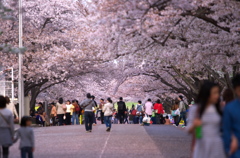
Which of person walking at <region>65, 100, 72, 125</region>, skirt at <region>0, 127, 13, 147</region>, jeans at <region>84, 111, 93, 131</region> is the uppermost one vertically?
person walking at <region>65, 100, 72, 125</region>

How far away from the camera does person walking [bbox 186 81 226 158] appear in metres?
7.74

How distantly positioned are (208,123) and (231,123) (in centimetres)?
44

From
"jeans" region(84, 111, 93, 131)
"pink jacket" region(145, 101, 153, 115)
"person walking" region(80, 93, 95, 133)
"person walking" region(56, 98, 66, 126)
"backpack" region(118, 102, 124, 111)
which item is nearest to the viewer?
"person walking" region(80, 93, 95, 133)

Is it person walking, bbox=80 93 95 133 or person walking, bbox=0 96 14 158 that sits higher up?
person walking, bbox=80 93 95 133

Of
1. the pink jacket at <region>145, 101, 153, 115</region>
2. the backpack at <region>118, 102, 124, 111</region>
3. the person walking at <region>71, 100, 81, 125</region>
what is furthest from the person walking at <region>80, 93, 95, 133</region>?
the backpack at <region>118, 102, 124, 111</region>

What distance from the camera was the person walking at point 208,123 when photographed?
7.74m

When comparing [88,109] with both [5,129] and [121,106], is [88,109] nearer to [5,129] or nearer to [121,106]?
[121,106]

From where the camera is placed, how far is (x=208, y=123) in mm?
7777

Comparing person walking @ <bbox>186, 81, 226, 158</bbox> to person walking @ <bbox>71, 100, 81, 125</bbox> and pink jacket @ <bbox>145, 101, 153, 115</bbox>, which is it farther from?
person walking @ <bbox>71, 100, 81, 125</bbox>

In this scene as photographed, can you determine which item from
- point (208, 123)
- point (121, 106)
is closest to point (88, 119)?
point (121, 106)

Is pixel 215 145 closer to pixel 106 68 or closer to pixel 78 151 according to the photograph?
pixel 78 151

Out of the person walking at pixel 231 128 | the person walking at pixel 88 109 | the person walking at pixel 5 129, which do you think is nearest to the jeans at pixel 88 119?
the person walking at pixel 88 109

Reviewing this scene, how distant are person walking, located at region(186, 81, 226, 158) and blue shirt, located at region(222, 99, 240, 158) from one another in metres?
0.37

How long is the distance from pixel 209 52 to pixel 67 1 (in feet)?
59.1
